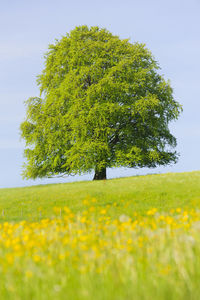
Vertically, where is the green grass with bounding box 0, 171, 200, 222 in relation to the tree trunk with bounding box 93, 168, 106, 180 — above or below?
below

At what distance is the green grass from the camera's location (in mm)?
14977

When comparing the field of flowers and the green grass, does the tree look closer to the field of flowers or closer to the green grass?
the green grass

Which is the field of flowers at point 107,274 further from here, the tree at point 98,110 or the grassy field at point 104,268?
the tree at point 98,110

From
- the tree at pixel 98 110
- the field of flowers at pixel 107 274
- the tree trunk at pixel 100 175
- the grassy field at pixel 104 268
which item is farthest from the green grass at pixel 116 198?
the field of flowers at pixel 107 274

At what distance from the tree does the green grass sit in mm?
4914

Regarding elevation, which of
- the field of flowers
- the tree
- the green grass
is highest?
the tree

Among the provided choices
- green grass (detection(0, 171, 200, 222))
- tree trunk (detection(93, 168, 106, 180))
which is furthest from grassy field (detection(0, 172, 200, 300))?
tree trunk (detection(93, 168, 106, 180))

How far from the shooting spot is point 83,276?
4301 mm

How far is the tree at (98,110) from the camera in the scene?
24.8 m

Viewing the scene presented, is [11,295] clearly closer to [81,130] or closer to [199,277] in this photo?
[199,277]

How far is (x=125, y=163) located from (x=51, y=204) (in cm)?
887

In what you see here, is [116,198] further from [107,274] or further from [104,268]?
[107,274]

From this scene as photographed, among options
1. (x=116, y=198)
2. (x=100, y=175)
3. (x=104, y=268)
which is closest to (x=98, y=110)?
(x=100, y=175)

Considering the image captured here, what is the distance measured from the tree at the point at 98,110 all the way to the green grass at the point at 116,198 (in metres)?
4.91
